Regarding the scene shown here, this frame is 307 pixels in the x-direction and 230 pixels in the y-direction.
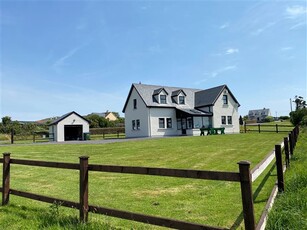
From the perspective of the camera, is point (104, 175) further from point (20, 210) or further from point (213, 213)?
point (213, 213)

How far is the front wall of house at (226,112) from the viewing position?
38.6 meters

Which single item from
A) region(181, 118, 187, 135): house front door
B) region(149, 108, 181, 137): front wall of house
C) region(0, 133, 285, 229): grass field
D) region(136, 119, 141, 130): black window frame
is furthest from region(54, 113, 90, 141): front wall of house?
region(0, 133, 285, 229): grass field

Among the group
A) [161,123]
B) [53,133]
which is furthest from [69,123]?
[161,123]

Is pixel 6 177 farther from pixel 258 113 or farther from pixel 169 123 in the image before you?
pixel 258 113

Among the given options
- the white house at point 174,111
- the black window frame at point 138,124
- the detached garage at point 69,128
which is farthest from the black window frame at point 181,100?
the detached garage at point 69,128

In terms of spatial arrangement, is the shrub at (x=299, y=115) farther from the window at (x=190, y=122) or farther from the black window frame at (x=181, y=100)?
the black window frame at (x=181, y=100)

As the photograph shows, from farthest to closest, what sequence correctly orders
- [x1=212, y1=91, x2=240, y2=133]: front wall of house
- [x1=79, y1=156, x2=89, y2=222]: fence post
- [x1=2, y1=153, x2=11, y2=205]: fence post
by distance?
[x1=212, y1=91, x2=240, y2=133]: front wall of house < [x1=2, y1=153, x2=11, y2=205]: fence post < [x1=79, y1=156, x2=89, y2=222]: fence post

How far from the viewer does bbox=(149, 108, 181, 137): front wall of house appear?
3562 cm

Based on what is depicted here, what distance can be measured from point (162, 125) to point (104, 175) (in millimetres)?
27675

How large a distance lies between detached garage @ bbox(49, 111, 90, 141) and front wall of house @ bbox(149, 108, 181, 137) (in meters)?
10.5

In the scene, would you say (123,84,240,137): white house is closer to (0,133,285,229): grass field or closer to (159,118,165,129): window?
(159,118,165,129): window

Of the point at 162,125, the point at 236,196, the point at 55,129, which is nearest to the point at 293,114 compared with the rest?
the point at 162,125

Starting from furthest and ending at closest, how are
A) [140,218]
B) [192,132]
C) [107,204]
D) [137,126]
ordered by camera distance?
1. [137,126]
2. [192,132]
3. [107,204]
4. [140,218]

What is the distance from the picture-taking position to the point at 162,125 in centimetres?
3675
